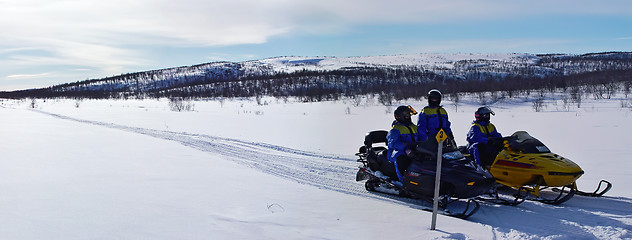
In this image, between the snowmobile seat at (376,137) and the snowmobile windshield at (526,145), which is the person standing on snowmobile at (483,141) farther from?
the snowmobile seat at (376,137)

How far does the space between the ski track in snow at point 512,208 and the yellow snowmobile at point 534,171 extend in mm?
173

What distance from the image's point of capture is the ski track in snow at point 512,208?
4.59 metres

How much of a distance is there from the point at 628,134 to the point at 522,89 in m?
20.7

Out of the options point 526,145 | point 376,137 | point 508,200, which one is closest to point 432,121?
point 376,137

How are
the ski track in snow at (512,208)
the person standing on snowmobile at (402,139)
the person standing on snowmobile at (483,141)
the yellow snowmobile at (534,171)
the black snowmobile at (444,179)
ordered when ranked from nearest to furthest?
1. the ski track in snow at (512,208)
2. the black snowmobile at (444,179)
3. the yellow snowmobile at (534,171)
4. the person standing on snowmobile at (402,139)
5. the person standing on snowmobile at (483,141)

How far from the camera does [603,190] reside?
20.2 feet

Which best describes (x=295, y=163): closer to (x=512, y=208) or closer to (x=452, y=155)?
(x=452, y=155)

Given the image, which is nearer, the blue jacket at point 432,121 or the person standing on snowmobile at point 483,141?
the person standing on snowmobile at point 483,141

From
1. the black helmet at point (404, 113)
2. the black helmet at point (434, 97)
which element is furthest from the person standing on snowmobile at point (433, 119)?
the black helmet at point (404, 113)

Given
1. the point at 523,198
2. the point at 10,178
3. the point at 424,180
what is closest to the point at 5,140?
the point at 10,178

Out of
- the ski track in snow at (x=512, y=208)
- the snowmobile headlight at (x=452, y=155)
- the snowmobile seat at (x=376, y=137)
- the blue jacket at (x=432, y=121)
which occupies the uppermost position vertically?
the blue jacket at (x=432, y=121)

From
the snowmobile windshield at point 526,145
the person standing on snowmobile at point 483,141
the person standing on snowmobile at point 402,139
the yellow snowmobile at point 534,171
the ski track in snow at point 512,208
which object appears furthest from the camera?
the person standing on snowmobile at point 483,141

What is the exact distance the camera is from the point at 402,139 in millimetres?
6367

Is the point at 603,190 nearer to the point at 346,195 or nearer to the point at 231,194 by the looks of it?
the point at 346,195
